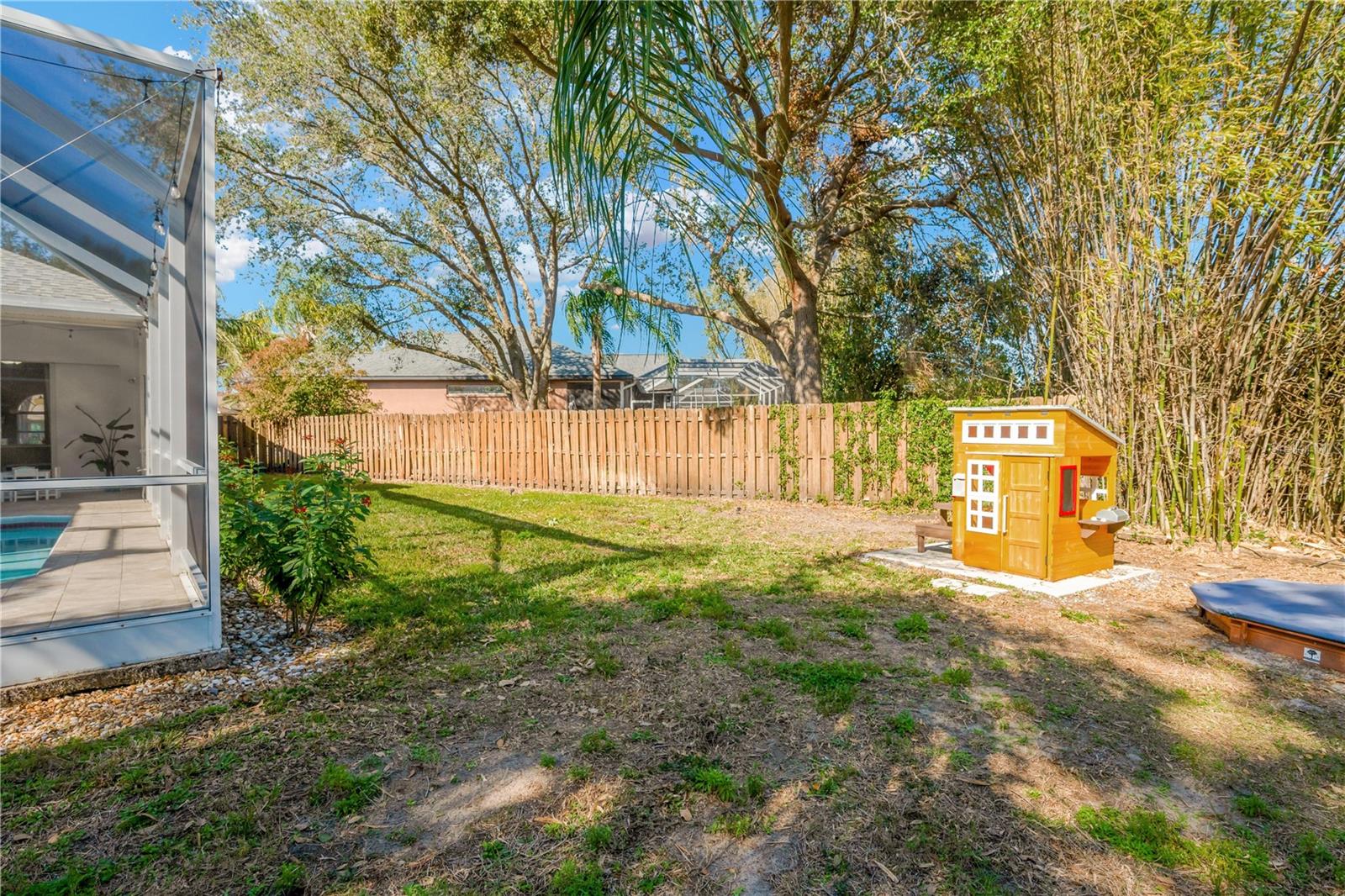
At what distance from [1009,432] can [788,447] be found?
16.7 ft

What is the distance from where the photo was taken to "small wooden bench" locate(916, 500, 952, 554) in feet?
19.3

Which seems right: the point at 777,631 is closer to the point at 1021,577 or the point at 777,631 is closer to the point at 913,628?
the point at 913,628

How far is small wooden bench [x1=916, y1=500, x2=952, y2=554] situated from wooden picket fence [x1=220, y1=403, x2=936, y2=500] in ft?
9.31

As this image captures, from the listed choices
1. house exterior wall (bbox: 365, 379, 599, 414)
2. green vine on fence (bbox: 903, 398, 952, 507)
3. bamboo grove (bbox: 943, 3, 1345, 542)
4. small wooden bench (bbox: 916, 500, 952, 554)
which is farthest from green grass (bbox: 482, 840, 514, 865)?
house exterior wall (bbox: 365, 379, 599, 414)

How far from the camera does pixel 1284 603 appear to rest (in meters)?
4.01

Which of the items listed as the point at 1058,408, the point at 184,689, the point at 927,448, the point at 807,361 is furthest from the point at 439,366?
the point at 1058,408

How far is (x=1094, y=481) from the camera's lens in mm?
5430

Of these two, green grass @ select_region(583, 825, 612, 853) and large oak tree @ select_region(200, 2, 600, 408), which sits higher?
large oak tree @ select_region(200, 2, 600, 408)

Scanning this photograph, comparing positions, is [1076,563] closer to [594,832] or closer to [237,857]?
[594,832]

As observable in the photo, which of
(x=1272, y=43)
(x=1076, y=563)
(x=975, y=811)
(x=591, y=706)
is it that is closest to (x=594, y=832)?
(x=591, y=706)

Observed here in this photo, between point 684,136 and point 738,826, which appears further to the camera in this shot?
point 738,826

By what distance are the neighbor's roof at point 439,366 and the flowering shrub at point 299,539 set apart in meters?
17.5

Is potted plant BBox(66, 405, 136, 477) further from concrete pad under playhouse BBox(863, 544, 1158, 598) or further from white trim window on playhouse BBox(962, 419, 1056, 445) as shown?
white trim window on playhouse BBox(962, 419, 1056, 445)

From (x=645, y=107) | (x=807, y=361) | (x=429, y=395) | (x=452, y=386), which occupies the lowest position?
(x=645, y=107)
